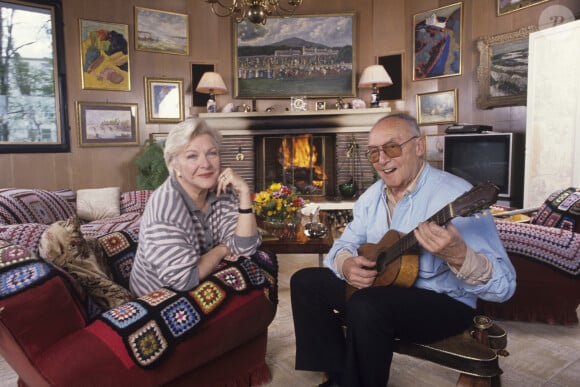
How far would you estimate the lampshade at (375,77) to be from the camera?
5.84m

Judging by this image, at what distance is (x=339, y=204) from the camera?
238 inches

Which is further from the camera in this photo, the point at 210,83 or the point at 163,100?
the point at 163,100

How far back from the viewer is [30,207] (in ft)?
10.2

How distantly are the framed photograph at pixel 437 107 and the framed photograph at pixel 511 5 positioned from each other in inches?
41.4

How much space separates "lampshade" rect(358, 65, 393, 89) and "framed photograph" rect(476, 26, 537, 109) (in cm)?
116

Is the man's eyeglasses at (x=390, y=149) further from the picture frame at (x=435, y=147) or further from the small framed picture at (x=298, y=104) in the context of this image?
the small framed picture at (x=298, y=104)

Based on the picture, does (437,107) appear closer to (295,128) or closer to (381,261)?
(295,128)

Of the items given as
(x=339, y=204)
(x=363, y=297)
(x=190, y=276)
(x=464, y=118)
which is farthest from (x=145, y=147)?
(x=363, y=297)

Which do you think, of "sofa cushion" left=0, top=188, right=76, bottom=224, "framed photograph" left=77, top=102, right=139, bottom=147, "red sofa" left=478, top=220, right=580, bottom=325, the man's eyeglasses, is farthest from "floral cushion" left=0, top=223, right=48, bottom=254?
"framed photograph" left=77, top=102, right=139, bottom=147

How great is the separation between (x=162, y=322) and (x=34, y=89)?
5009 millimetres

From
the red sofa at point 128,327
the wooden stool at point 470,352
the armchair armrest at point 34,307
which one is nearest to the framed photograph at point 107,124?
the red sofa at point 128,327

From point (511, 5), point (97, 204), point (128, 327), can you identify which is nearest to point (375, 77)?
point (511, 5)

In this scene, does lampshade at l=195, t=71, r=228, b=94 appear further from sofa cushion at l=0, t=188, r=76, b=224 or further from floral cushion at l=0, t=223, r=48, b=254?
floral cushion at l=0, t=223, r=48, b=254

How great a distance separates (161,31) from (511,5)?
14.9ft
